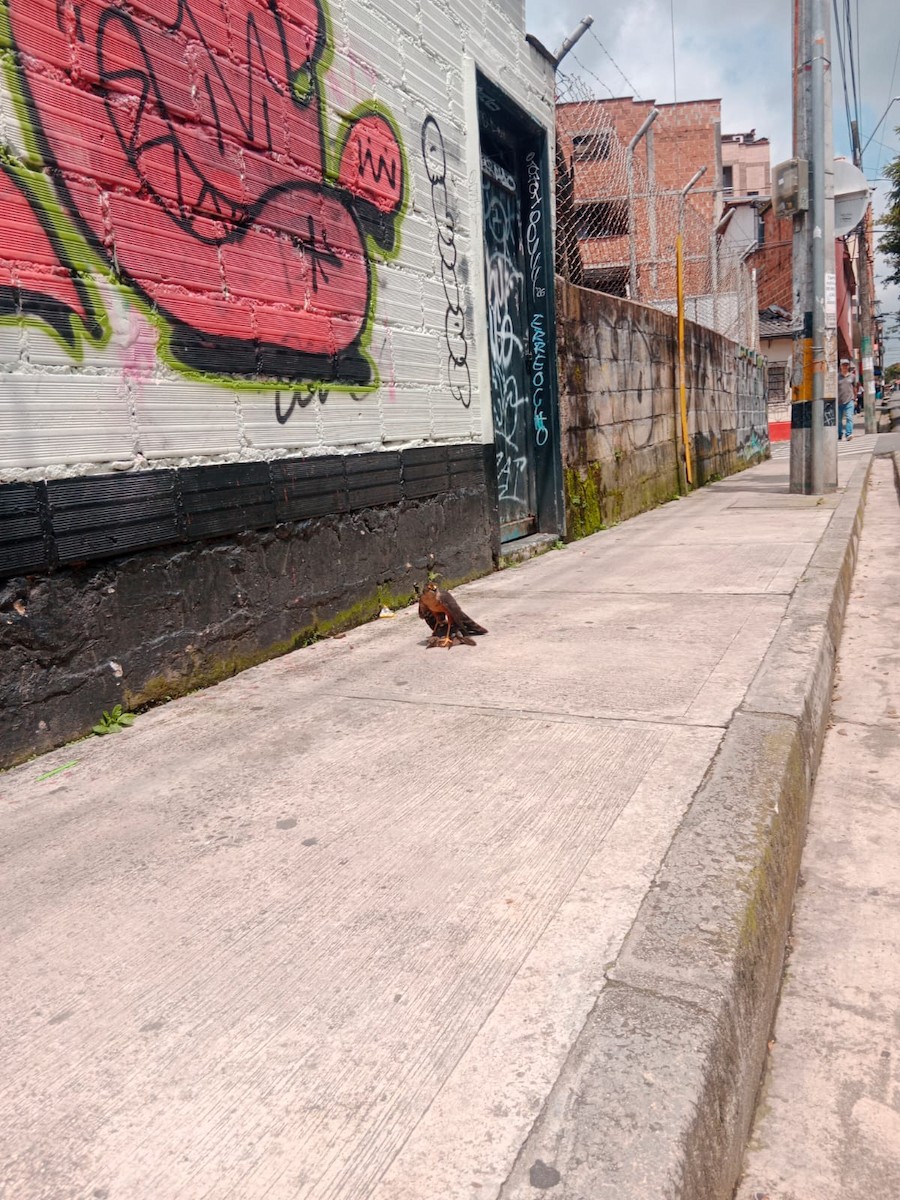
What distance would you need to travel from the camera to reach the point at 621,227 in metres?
9.04

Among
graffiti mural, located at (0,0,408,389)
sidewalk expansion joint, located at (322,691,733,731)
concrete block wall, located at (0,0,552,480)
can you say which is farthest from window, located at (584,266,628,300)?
sidewalk expansion joint, located at (322,691,733,731)

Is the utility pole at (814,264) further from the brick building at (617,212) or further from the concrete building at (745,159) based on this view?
the concrete building at (745,159)

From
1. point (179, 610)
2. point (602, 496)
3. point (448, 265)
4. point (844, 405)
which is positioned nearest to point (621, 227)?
point (602, 496)

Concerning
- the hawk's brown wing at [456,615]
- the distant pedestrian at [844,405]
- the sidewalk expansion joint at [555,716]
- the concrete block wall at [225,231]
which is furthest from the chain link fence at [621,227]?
the distant pedestrian at [844,405]

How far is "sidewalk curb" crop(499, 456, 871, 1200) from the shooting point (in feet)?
3.96

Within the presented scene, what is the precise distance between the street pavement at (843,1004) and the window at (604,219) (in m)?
6.14

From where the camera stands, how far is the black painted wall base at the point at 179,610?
2.83m

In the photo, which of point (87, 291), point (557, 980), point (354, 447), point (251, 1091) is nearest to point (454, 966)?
point (557, 980)

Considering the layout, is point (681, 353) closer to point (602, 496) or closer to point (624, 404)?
point (624, 404)

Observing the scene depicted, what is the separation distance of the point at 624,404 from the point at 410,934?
25.2 ft

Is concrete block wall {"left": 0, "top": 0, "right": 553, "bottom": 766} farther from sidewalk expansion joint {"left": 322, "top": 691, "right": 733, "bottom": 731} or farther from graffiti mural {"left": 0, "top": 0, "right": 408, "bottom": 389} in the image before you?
sidewalk expansion joint {"left": 322, "top": 691, "right": 733, "bottom": 731}

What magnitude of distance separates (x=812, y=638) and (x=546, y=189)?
15.6 feet

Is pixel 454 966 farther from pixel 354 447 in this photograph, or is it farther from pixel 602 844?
pixel 354 447

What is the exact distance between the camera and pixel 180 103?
11.1ft
